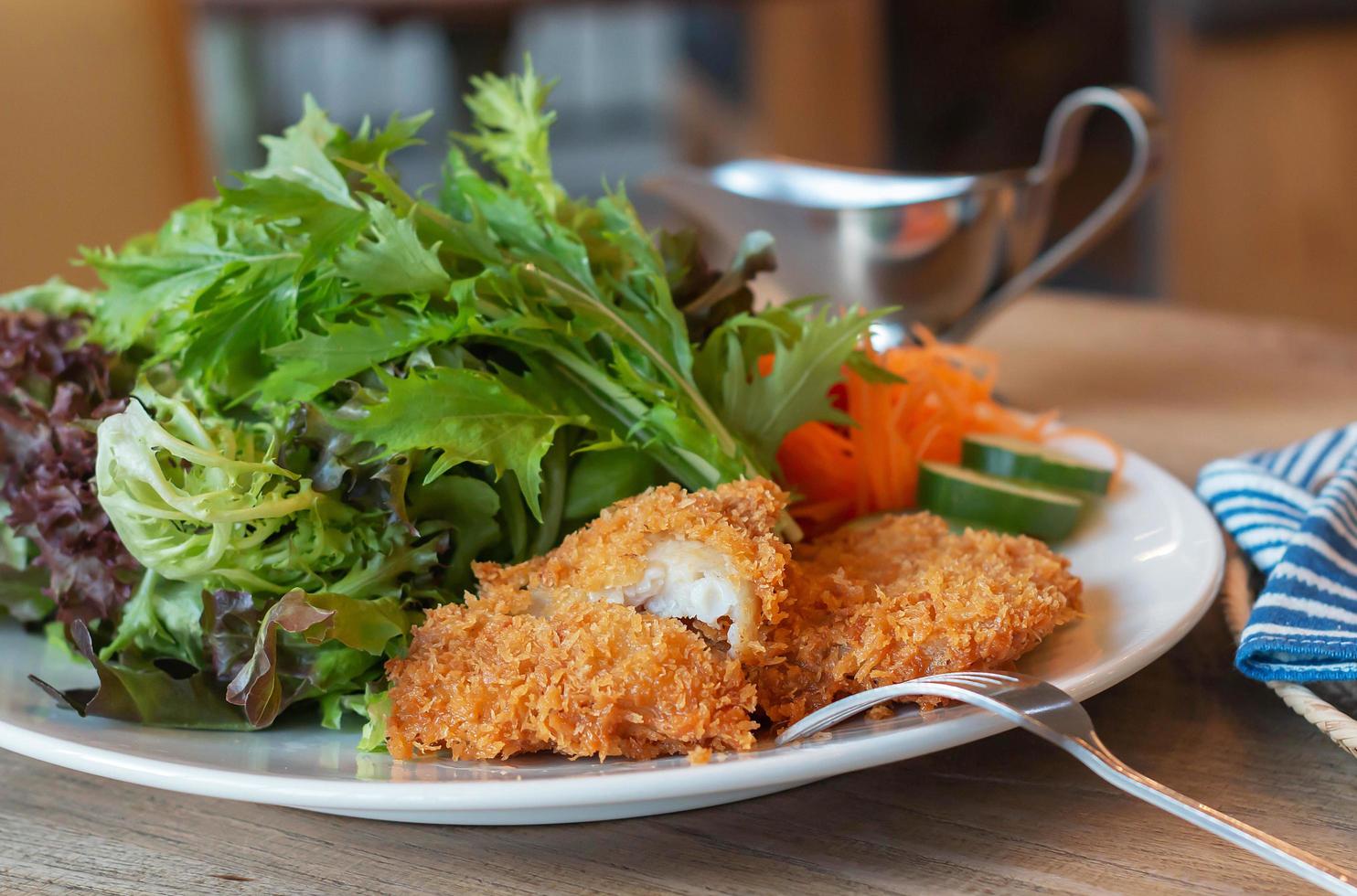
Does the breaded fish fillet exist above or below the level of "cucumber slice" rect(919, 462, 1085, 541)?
above

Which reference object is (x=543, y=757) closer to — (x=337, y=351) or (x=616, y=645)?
(x=616, y=645)

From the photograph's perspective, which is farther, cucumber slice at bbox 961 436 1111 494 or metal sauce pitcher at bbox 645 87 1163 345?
metal sauce pitcher at bbox 645 87 1163 345

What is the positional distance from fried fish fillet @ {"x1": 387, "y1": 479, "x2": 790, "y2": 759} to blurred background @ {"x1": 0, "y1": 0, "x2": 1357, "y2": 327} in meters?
2.28

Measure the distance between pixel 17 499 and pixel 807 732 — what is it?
0.83m

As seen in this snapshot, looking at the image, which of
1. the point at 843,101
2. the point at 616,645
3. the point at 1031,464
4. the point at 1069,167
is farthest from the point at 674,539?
the point at 843,101

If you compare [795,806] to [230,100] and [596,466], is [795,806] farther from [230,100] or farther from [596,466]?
[230,100]

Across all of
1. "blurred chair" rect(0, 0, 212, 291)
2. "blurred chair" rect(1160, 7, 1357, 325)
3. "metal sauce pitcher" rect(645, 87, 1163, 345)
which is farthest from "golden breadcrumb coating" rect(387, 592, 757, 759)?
"blurred chair" rect(1160, 7, 1357, 325)

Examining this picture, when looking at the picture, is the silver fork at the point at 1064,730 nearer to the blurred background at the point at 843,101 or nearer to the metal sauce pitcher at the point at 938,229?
the metal sauce pitcher at the point at 938,229

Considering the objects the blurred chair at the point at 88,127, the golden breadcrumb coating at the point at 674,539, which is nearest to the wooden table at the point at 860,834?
the golden breadcrumb coating at the point at 674,539

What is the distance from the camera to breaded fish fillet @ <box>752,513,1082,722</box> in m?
1.00

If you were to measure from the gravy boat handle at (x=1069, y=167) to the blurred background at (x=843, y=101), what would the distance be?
1.80 meters

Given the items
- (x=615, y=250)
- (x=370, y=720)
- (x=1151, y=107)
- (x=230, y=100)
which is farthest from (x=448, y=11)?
(x=370, y=720)

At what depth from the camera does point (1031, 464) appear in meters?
1.48

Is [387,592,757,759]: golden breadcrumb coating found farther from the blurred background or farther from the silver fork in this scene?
the blurred background
